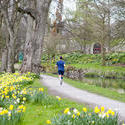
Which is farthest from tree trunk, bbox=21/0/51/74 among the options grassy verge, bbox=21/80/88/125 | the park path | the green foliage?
the green foliage

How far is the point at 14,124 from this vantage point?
4004 millimetres

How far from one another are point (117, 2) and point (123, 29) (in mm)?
3209

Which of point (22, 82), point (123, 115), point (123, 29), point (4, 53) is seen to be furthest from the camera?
point (123, 29)

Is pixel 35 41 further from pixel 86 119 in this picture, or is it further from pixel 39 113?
pixel 86 119

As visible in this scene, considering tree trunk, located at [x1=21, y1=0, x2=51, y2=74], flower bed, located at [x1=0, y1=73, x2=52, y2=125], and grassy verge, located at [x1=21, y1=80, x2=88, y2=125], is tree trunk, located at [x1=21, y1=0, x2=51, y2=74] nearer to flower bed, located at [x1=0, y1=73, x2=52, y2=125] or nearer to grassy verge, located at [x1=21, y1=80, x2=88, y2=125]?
flower bed, located at [x1=0, y1=73, x2=52, y2=125]

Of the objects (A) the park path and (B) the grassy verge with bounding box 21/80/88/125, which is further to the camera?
(A) the park path

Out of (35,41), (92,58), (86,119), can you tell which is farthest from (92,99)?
(92,58)

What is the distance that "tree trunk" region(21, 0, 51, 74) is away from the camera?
16.5m

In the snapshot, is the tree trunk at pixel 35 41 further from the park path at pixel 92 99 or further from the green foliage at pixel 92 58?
the green foliage at pixel 92 58

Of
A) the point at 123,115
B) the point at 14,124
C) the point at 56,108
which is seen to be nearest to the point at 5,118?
the point at 14,124

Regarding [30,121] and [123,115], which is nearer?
[30,121]

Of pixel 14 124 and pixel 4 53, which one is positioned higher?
pixel 4 53

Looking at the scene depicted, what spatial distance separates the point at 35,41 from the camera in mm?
16969

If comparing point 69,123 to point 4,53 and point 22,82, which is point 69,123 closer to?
point 22,82
